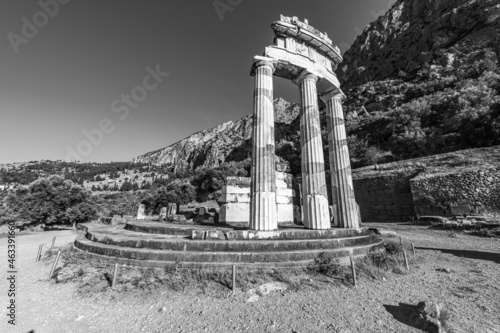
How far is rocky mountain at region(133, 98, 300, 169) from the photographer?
8462cm

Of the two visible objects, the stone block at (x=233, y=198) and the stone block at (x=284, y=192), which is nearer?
the stone block at (x=233, y=198)

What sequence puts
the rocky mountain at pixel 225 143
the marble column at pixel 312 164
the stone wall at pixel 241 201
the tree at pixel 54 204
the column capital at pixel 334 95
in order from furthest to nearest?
the rocky mountain at pixel 225 143
the tree at pixel 54 204
the stone wall at pixel 241 201
the column capital at pixel 334 95
the marble column at pixel 312 164

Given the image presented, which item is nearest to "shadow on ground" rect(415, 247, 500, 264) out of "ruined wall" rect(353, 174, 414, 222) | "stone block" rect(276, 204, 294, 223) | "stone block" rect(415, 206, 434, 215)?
"stone block" rect(276, 204, 294, 223)

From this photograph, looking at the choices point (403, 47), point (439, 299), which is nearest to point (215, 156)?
point (403, 47)

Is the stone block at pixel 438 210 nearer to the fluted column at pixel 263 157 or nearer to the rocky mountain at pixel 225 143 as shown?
the fluted column at pixel 263 157

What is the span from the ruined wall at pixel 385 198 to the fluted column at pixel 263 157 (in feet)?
50.1

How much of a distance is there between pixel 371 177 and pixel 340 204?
12.6m

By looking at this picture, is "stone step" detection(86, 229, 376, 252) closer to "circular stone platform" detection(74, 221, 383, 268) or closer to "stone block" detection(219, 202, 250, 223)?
"circular stone platform" detection(74, 221, 383, 268)

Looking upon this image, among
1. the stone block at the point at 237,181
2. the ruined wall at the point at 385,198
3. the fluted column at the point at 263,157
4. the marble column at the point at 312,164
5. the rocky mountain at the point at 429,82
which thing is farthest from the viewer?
the rocky mountain at the point at 429,82

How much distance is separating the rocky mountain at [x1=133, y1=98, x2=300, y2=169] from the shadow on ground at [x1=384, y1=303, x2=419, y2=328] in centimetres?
6783

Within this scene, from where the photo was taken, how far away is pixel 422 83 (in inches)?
1586

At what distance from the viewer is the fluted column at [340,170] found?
345 inches

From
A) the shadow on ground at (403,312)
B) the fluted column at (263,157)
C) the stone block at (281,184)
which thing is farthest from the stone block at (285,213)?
the shadow on ground at (403,312)

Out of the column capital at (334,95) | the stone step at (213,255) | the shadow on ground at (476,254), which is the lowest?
the shadow on ground at (476,254)
